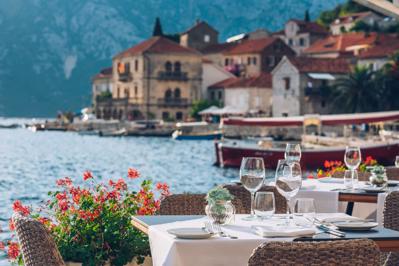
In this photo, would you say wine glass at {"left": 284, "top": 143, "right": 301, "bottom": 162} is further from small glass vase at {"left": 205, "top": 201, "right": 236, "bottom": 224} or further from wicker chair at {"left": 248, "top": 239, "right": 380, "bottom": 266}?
wicker chair at {"left": 248, "top": 239, "right": 380, "bottom": 266}

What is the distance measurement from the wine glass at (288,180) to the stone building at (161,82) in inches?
3511

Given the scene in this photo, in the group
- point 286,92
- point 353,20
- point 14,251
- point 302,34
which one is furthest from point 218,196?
point 302,34

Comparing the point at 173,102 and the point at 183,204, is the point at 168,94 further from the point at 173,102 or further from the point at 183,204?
the point at 183,204

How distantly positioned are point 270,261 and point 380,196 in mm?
3118

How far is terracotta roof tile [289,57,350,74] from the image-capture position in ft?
264

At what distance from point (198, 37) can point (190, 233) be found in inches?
4284

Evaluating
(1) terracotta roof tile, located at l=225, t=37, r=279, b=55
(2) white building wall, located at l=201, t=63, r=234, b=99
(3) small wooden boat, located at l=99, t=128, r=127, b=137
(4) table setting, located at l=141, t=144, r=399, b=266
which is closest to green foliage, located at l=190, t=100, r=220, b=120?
(2) white building wall, located at l=201, t=63, r=234, b=99

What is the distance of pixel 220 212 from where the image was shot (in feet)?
15.9

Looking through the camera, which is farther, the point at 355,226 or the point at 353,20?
the point at 353,20

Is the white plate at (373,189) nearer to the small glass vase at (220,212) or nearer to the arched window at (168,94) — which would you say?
the small glass vase at (220,212)

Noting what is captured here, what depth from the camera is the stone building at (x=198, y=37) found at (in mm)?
112438

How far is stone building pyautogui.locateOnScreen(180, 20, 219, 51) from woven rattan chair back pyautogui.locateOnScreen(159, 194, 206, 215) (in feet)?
349

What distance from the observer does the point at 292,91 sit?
80938mm

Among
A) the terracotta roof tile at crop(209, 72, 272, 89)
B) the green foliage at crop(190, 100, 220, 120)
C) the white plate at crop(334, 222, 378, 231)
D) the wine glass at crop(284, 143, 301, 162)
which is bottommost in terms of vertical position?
the white plate at crop(334, 222, 378, 231)
